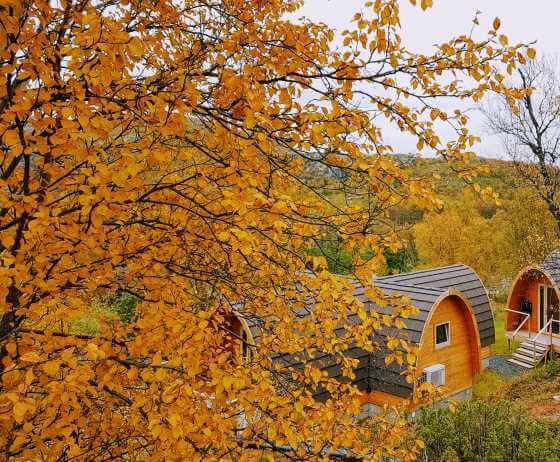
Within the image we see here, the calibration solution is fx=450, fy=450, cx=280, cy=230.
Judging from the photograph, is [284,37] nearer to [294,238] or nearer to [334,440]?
[294,238]

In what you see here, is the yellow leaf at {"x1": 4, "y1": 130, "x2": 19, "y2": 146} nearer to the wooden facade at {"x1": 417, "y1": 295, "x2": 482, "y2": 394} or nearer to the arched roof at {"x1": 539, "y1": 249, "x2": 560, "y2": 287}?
the wooden facade at {"x1": 417, "y1": 295, "x2": 482, "y2": 394}

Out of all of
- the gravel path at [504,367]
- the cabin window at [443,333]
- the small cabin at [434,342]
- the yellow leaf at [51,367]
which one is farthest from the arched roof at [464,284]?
the yellow leaf at [51,367]

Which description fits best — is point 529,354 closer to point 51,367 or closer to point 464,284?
point 464,284

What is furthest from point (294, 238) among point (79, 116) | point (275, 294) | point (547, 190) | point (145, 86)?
point (547, 190)

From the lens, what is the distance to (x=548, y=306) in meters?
19.8

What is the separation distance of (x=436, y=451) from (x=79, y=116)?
7142 millimetres

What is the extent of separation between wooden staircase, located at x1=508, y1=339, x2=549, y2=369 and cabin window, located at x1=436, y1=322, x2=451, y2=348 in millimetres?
5553

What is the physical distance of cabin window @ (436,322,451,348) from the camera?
1484cm

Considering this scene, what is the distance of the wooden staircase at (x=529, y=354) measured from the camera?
711 inches

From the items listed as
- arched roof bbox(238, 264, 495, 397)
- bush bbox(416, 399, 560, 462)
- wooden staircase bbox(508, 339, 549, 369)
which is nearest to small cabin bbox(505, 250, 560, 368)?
wooden staircase bbox(508, 339, 549, 369)

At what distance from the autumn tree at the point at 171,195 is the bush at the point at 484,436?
3909mm

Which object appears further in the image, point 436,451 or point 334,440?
point 436,451

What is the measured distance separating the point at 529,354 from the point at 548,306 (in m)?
→ 2.59

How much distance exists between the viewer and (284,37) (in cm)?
350
